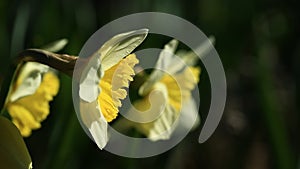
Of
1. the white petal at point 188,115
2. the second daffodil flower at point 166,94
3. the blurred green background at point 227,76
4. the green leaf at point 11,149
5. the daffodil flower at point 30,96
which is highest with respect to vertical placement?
the green leaf at point 11,149

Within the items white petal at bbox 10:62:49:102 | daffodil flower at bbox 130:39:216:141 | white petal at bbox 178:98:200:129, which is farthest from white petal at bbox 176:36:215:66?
white petal at bbox 10:62:49:102

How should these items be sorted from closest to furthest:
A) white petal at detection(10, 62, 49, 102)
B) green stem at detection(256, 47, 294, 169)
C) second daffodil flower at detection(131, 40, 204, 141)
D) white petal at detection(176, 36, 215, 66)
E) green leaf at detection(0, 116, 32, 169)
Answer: green leaf at detection(0, 116, 32, 169)
white petal at detection(10, 62, 49, 102)
second daffodil flower at detection(131, 40, 204, 141)
white petal at detection(176, 36, 215, 66)
green stem at detection(256, 47, 294, 169)

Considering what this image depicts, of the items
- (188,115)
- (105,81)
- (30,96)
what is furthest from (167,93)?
(105,81)

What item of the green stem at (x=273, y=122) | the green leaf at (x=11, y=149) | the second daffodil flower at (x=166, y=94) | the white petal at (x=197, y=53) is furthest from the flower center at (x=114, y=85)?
the green stem at (x=273, y=122)

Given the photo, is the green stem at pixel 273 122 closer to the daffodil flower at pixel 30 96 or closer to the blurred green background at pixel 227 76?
the blurred green background at pixel 227 76

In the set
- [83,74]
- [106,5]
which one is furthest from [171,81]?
[106,5]

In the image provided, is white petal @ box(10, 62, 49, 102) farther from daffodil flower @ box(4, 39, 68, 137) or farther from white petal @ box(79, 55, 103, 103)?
white petal @ box(79, 55, 103, 103)

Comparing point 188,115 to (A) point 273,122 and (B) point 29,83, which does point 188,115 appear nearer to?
(A) point 273,122
